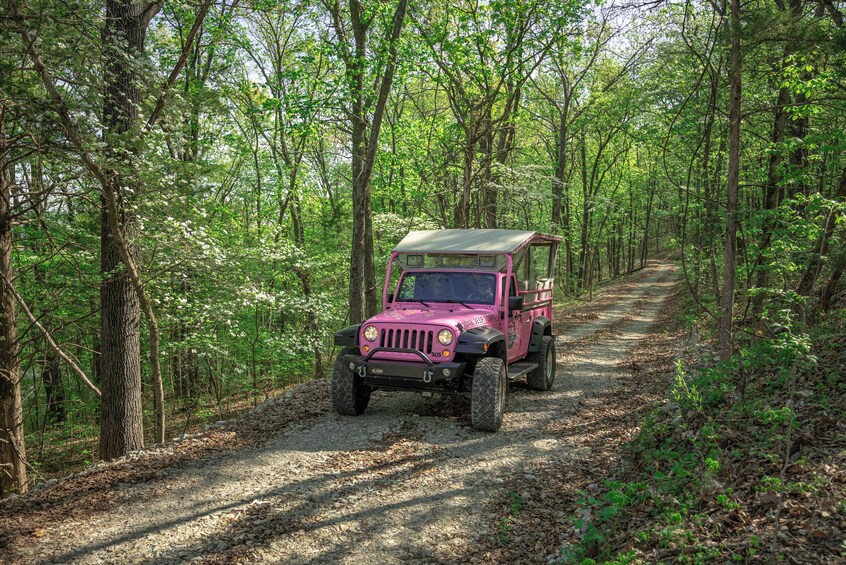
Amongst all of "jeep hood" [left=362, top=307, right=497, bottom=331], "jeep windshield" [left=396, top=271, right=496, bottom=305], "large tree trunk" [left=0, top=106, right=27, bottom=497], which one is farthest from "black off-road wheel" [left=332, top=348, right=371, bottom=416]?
"large tree trunk" [left=0, top=106, right=27, bottom=497]

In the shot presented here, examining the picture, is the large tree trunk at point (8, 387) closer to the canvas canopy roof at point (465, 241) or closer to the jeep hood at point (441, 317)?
the jeep hood at point (441, 317)

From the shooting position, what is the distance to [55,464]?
1249 cm

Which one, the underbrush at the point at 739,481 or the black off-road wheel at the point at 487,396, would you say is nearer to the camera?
the underbrush at the point at 739,481

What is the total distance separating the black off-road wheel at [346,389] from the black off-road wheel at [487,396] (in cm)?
166

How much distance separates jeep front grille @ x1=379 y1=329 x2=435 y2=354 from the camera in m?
6.69

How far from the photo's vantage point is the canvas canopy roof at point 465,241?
25.7 feet

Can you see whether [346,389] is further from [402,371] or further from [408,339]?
[408,339]

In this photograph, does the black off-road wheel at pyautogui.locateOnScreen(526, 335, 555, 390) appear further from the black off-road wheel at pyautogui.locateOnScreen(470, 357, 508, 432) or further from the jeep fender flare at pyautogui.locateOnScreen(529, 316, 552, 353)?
the black off-road wheel at pyautogui.locateOnScreen(470, 357, 508, 432)

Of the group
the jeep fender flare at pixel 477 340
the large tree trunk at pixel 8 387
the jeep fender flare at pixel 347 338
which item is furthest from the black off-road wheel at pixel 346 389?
the large tree trunk at pixel 8 387

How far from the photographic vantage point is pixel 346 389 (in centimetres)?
722

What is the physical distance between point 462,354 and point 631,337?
33.8 ft

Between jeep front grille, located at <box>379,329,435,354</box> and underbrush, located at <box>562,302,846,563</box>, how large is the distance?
2637 millimetres

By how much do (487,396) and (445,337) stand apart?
906 millimetres

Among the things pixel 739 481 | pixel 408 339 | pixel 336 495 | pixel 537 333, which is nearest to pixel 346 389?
pixel 408 339
